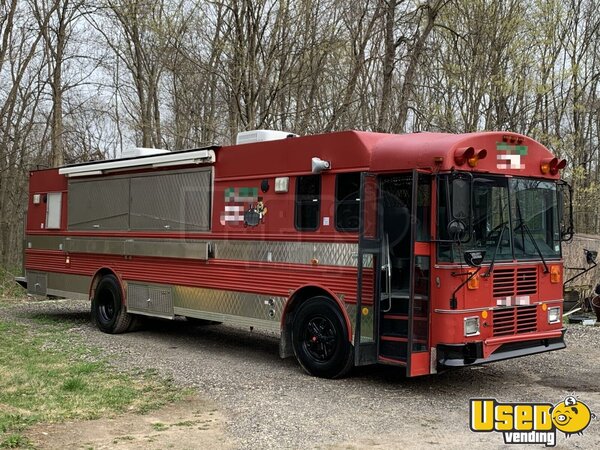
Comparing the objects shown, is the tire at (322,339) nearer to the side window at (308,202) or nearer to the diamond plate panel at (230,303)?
the diamond plate panel at (230,303)

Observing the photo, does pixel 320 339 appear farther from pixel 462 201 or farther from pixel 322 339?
pixel 462 201

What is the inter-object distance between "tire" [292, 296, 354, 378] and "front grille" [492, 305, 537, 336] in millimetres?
1609

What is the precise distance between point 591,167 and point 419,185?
25.9 m

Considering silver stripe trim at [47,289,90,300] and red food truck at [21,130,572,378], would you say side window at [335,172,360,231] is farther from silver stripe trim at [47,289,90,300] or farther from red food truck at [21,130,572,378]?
silver stripe trim at [47,289,90,300]

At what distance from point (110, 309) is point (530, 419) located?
7.65 metres

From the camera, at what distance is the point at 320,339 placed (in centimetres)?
816

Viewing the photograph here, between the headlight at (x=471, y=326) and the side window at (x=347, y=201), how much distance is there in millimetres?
1580

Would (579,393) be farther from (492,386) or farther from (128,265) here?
(128,265)

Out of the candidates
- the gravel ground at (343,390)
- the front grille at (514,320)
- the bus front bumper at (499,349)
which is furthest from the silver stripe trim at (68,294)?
the front grille at (514,320)

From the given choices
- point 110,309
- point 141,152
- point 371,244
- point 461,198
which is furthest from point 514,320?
point 110,309

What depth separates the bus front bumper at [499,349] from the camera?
705 centimetres

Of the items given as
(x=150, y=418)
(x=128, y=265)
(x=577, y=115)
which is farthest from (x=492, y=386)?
(x=577, y=115)

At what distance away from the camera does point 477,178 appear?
7.32 metres

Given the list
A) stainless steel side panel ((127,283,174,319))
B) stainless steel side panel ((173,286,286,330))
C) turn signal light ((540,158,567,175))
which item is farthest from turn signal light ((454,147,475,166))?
stainless steel side panel ((127,283,174,319))
